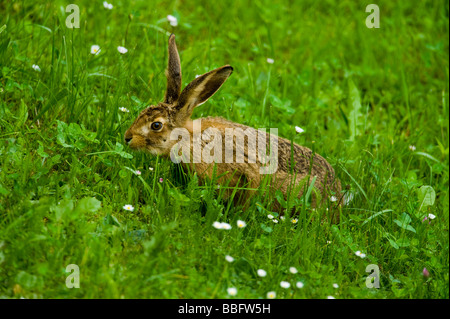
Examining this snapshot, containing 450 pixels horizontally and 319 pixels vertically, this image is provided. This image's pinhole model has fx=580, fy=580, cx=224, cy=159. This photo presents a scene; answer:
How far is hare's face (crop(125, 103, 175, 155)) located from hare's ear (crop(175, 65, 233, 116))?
0.16 meters

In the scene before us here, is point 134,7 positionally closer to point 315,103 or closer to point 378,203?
point 315,103

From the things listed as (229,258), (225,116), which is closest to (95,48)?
(225,116)

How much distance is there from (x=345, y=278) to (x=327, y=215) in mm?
700

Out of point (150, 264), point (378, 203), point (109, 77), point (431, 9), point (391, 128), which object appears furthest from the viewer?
point (431, 9)

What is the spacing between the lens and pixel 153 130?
505cm

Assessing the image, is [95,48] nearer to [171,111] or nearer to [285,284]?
[171,111]

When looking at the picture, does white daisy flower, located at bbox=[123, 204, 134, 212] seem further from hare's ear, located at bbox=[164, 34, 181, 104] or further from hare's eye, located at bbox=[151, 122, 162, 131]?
hare's ear, located at bbox=[164, 34, 181, 104]

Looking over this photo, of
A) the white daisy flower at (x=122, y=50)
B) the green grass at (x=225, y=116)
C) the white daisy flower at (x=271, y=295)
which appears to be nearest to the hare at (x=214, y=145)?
the green grass at (x=225, y=116)

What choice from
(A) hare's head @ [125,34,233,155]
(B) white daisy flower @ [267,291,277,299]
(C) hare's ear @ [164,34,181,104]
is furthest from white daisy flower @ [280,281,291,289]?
(C) hare's ear @ [164,34,181,104]

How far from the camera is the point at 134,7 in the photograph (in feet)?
23.5

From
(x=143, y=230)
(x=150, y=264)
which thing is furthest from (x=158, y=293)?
(x=143, y=230)

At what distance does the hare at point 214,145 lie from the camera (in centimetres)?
500

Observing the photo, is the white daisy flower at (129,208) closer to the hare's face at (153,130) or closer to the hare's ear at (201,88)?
the hare's face at (153,130)

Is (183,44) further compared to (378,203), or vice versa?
(183,44)
